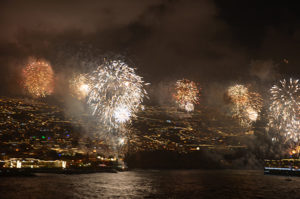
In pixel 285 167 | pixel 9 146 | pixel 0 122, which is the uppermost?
pixel 0 122

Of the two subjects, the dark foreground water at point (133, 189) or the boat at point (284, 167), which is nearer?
the dark foreground water at point (133, 189)

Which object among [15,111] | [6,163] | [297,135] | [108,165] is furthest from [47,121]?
[297,135]

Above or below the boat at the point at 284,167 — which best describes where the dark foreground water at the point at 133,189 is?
above

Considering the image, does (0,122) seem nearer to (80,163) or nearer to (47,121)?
(47,121)

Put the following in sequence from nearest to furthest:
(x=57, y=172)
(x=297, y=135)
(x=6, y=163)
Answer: (x=297, y=135), (x=6, y=163), (x=57, y=172)

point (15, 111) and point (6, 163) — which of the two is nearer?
point (6, 163)

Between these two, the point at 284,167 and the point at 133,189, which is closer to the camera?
the point at 133,189

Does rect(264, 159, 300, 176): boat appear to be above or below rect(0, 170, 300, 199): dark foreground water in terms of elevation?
below

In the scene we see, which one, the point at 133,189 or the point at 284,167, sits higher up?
the point at 133,189

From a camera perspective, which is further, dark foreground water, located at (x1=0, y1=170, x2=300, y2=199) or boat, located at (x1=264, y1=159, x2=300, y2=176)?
boat, located at (x1=264, y1=159, x2=300, y2=176)

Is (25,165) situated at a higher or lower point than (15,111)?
lower

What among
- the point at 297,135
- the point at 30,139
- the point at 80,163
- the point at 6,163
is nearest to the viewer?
the point at 297,135
